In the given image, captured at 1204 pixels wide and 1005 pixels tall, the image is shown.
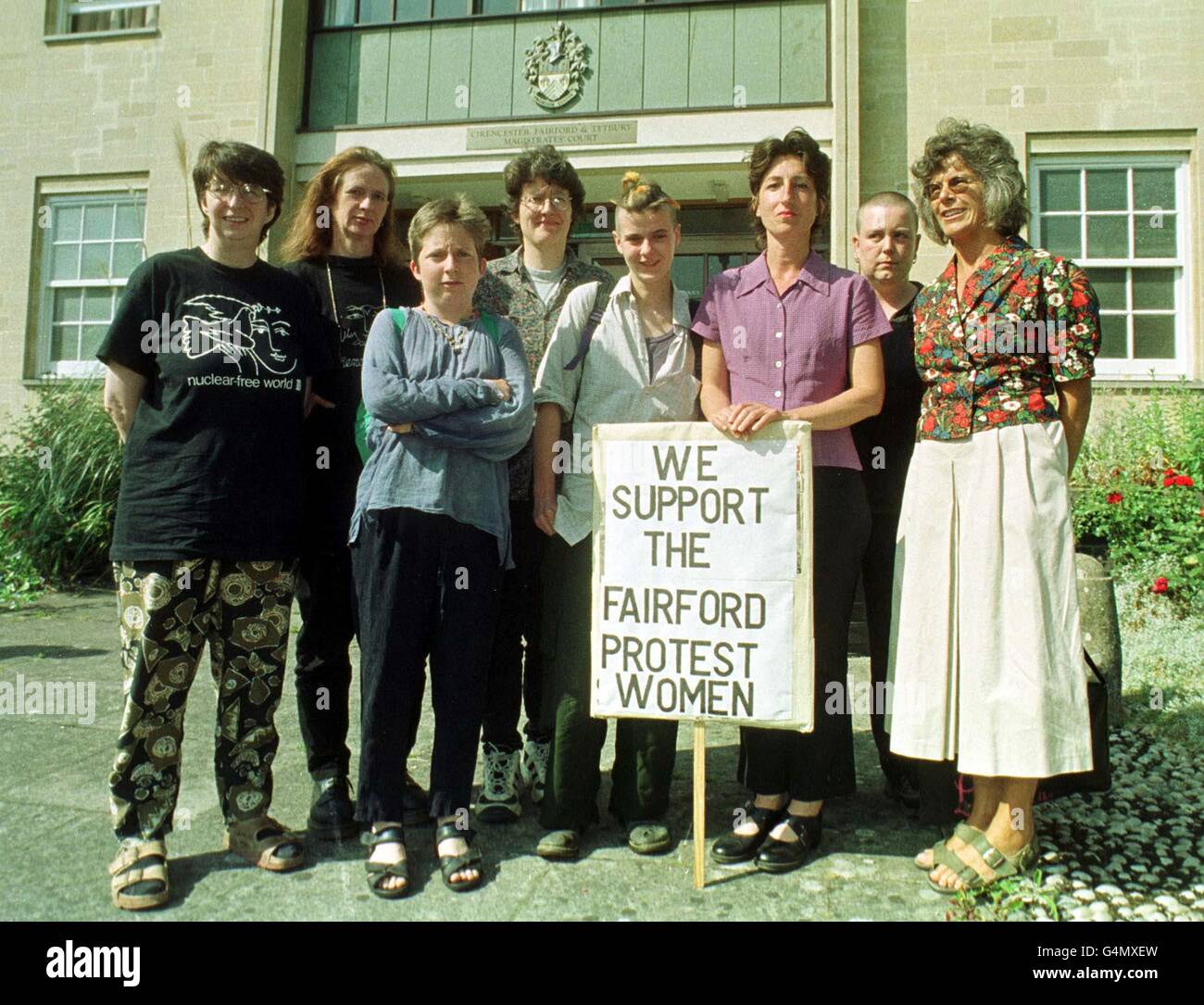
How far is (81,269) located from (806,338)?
11788 mm

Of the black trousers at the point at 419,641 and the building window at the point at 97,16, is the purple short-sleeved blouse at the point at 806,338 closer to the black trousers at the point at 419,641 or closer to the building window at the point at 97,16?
the black trousers at the point at 419,641

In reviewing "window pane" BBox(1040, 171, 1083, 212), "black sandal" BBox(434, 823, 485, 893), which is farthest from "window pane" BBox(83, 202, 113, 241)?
"black sandal" BBox(434, 823, 485, 893)

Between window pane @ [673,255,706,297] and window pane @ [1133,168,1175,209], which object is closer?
window pane @ [1133,168,1175,209]

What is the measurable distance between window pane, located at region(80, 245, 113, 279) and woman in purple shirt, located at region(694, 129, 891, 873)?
11.3 m

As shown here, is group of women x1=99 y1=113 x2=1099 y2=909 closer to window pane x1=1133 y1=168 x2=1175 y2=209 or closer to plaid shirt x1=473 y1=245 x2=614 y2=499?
plaid shirt x1=473 y1=245 x2=614 y2=499

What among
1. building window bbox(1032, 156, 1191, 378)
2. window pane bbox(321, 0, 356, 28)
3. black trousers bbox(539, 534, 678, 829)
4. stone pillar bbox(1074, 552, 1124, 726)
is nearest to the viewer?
black trousers bbox(539, 534, 678, 829)

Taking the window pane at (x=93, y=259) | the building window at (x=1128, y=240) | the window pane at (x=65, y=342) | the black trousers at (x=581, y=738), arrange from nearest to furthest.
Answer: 1. the black trousers at (x=581, y=738)
2. the building window at (x=1128, y=240)
3. the window pane at (x=93, y=259)
4. the window pane at (x=65, y=342)

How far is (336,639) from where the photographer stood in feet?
11.0

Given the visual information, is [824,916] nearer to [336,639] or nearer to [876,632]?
[876,632]

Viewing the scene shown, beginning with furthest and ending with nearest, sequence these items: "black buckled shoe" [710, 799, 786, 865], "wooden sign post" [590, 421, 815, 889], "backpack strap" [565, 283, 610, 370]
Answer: "backpack strap" [565, 283, 610, 370] < "black buckled shoe" [710, 799, 786, 865] < "wooden sign post" [590, 421, 815, 889]

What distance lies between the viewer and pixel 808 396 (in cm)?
305

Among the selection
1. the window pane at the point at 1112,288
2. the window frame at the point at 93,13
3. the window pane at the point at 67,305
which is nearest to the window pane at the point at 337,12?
the window frame at the point at 93,13

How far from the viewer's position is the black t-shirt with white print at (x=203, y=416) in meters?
2.85

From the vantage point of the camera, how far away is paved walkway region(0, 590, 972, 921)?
8.82ft
